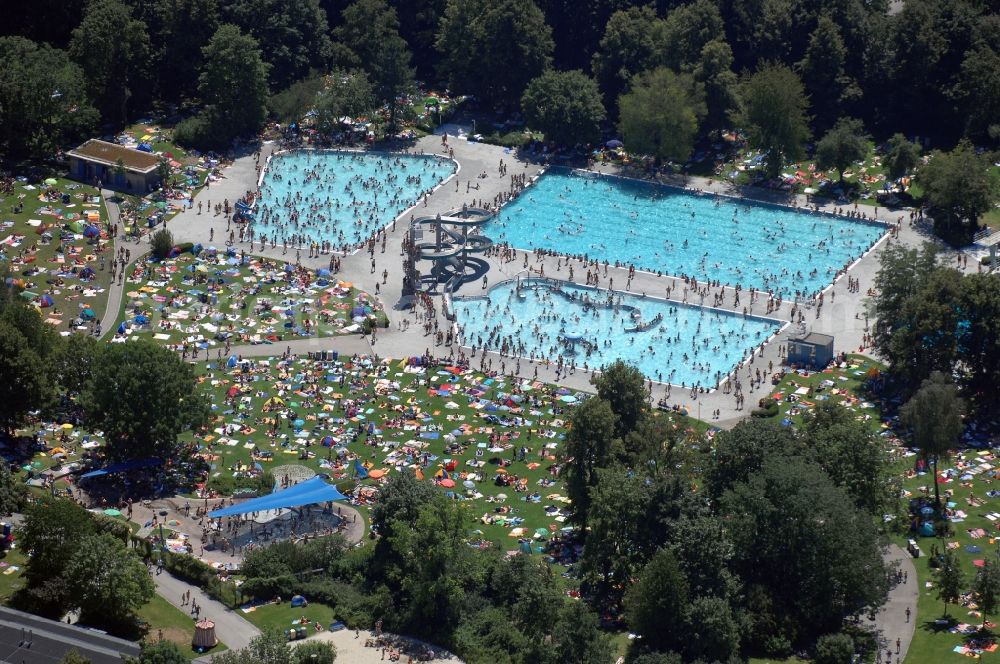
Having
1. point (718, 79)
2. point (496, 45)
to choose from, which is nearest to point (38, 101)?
point (496, 45)

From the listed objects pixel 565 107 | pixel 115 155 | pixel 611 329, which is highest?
pixel 565 107

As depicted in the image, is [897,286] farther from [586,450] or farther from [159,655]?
[159,655]

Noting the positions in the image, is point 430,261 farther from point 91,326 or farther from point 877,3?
point 877,3

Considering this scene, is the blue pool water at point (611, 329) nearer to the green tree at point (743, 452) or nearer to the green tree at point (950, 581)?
the green tree at point (743, 452)

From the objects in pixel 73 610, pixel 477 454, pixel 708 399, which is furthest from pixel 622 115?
pixel 73 610

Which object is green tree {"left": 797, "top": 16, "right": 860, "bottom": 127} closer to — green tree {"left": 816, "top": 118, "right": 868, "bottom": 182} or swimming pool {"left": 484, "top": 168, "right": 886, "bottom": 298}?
green tree {"left": 816, "top": 118, "right": 868, "bottom": 182}

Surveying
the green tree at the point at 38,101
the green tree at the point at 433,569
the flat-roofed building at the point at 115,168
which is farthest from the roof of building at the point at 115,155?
the green tree at the point at 433,569
